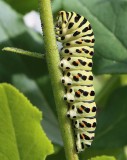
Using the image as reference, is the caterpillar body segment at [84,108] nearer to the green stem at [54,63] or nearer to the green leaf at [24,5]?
the green stem at [54,63]

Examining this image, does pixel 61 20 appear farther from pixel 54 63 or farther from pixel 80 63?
pixel 54 63

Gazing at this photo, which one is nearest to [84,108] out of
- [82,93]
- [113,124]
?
[82,93]

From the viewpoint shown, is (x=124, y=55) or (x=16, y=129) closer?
(x=16, y=129)

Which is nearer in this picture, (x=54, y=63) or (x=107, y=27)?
(x=54, y=63)

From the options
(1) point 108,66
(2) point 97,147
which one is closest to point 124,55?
(1) point 108,66

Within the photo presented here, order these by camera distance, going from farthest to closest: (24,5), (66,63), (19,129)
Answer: (24,5) < (66,63) < (19,129)

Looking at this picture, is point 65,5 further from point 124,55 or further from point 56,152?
point 56,152

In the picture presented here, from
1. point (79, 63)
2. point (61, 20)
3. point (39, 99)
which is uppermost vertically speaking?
point (61, 20)
